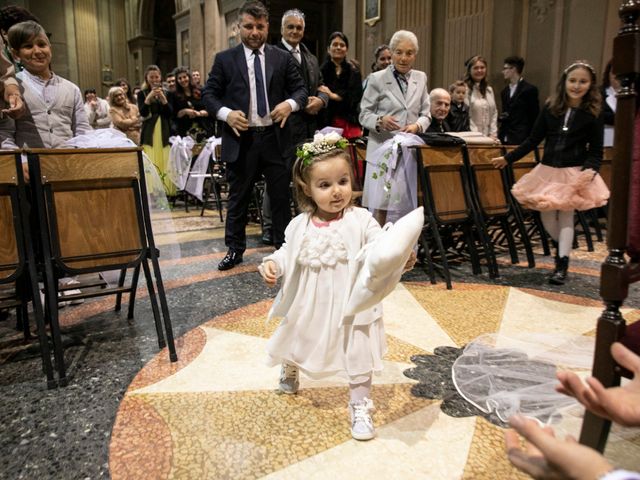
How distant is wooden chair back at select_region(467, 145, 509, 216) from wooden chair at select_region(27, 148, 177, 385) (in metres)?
2.54

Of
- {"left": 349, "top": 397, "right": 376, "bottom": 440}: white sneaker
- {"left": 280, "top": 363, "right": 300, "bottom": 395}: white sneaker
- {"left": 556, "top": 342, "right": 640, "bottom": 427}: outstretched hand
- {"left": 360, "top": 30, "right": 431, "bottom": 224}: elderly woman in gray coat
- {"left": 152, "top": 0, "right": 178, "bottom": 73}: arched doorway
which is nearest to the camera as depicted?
{"left": 556, "top": 342, "right": 640, "bottom": 427}: outstretched hand

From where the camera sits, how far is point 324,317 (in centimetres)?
174

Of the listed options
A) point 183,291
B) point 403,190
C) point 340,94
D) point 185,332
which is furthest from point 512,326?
point 340,94

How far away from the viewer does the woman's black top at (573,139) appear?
3.34m

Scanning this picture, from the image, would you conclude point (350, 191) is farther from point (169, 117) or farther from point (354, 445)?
point (169, 117)

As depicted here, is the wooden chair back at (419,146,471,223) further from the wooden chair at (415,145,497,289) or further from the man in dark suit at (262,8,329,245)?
the man in dark suit at (262,8,329,245)

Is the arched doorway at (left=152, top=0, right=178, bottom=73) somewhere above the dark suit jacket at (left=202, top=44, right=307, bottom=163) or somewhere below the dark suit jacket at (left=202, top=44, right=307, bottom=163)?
above

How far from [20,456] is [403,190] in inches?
108

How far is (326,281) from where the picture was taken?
174 cm

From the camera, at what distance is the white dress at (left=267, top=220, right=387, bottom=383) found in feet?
5.65

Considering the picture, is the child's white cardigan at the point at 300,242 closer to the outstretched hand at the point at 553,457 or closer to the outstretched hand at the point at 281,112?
the outstretched hand at the point at 553,457

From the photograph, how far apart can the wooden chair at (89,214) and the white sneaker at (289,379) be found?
60 centimetres

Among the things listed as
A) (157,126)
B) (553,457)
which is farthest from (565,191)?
(157,126)

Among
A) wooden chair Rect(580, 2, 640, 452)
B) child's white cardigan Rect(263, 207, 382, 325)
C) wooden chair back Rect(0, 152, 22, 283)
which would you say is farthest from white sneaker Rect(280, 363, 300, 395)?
wooden chair back Rect(0, 152, 22, 283)
